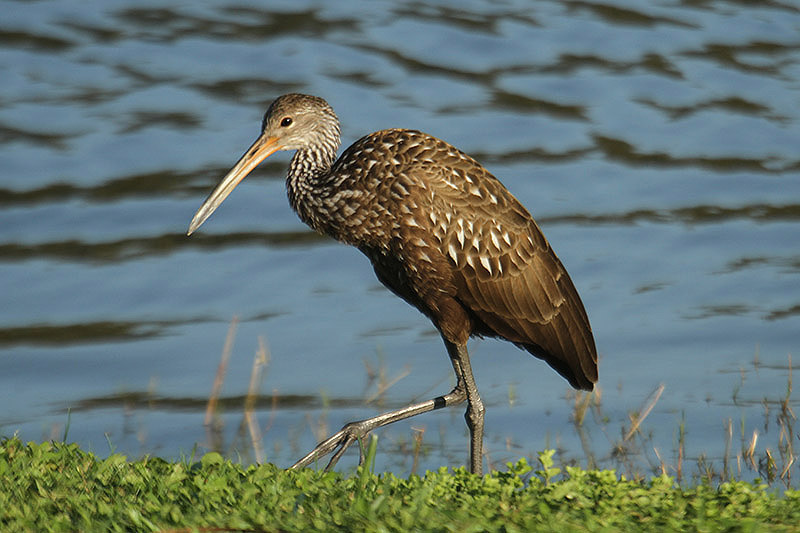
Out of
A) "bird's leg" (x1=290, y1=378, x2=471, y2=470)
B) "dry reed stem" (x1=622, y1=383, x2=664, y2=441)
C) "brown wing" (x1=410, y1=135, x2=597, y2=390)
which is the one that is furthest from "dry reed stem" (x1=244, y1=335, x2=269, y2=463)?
"dry reed stem" (x1=622, y1=383, x2=664, y2=441)

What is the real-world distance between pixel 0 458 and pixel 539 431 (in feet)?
11.8

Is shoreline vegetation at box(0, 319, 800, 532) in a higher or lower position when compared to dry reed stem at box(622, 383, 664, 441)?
higher

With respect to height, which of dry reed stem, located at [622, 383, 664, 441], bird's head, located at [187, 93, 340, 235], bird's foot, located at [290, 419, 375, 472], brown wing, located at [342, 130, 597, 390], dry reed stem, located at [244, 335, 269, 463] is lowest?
dry reed stem, located at [244, 335, 269, 463]

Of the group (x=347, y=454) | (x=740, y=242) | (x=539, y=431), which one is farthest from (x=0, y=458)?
(x=740, y=242)

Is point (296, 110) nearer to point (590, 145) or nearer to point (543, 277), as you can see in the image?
point (543, 277)

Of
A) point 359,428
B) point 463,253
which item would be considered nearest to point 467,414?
point 359,428

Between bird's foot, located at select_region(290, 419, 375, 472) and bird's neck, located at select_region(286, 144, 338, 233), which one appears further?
bird's neck, located at select_region(286, 144, 338, 233)

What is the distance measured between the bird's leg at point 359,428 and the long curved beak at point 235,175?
1.09 m

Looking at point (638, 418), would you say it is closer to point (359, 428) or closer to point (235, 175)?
point (359, 428)

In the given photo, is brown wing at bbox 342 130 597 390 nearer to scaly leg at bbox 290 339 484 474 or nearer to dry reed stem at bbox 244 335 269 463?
scaly leg at bbox 290 339 484 474

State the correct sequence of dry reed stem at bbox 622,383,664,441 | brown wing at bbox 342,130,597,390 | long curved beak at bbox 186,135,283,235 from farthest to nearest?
dry reed stem at bbox 622,383,664,441 → long curved beak at bbox 186,135,283,235 → brown wing at bbox 342,130,597,390

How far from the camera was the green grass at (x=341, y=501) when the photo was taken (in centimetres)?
428

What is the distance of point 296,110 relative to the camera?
6289 mm

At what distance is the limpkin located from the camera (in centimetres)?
584
